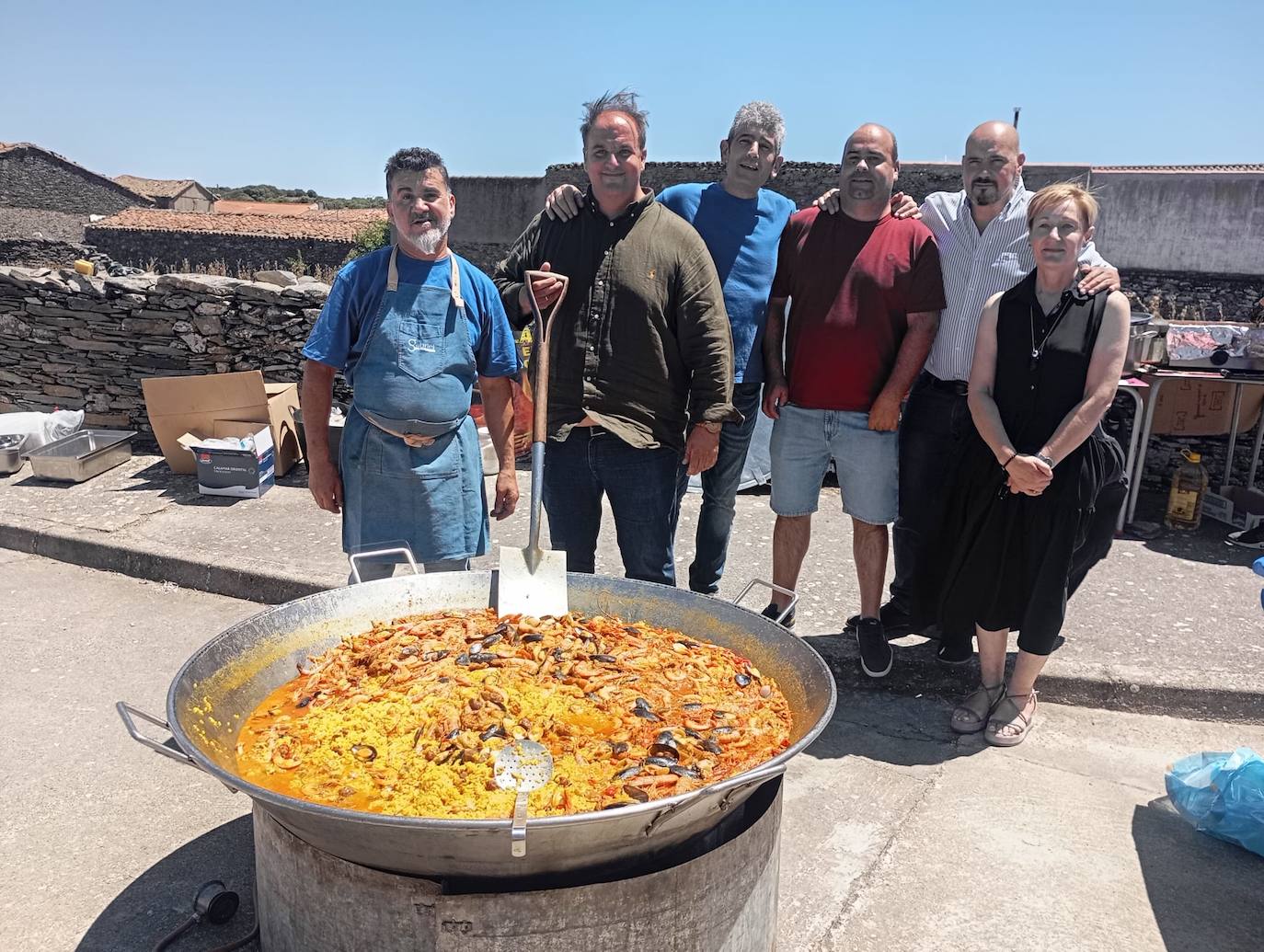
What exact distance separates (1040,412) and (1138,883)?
1761 millimetres

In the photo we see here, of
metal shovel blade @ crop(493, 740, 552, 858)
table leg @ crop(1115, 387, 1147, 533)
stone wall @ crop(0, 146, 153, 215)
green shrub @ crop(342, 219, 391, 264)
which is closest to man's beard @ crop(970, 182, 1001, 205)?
metal shovel blade @ crop(493, 740, 552, 858)

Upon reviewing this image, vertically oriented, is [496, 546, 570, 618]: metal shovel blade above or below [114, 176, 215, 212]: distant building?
below

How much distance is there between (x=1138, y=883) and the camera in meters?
2.97

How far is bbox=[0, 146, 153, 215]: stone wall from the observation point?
131 ft

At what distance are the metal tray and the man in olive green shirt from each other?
560 centimetres

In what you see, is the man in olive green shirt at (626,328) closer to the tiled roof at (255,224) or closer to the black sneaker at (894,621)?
the black sneaker at (894,621)

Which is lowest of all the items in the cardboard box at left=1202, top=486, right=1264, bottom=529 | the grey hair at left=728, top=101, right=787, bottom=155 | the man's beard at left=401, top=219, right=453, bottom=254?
the cardboard box at left=1202, top=486, right=1264, bottom=529

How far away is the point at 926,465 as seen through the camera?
4148 millimetres

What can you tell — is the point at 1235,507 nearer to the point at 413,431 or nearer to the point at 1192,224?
the point at 413,431

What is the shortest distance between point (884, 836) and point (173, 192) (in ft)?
184

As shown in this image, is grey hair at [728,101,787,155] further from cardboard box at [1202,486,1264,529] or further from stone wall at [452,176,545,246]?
stone wall at [452,176,545,246]

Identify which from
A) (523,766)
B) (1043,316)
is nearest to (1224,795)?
(1043,316)

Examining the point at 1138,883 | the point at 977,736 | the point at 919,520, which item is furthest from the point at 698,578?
the point at 1138,883

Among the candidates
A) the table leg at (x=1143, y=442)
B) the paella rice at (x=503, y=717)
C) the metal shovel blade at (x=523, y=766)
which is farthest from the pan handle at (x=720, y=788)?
the table leg at (x=1143, y=442)
